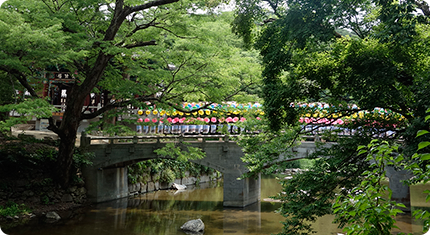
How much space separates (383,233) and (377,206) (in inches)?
8.4

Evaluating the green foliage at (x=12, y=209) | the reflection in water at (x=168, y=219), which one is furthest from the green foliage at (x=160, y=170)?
the green foliage at (x=12, y=209)

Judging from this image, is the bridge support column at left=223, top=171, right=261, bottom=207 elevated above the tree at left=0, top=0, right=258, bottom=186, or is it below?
below

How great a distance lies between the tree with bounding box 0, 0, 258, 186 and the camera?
11453mm

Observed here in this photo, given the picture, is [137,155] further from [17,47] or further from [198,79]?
[17,47]

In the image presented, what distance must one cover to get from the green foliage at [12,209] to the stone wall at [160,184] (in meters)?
7.11

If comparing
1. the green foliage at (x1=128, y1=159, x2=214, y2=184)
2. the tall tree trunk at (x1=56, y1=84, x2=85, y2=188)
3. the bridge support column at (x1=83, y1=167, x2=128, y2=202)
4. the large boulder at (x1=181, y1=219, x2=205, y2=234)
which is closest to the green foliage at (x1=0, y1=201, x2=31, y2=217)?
the tall tree trunk at (x1=56, y1=84, x2=85, y2=188)

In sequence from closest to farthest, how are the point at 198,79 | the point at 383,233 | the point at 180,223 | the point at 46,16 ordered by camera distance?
the point at 383,233 < the point at 46,16 < the point at 198,79 < the point at 180,223

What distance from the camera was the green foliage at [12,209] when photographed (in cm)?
1359

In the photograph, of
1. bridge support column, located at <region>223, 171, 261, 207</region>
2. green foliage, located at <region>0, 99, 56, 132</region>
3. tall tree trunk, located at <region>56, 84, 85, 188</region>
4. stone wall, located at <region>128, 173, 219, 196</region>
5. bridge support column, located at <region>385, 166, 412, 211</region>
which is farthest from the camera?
stone wall, located at <region>128, 173, 219, 196</region>

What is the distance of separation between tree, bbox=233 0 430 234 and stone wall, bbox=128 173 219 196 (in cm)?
1527

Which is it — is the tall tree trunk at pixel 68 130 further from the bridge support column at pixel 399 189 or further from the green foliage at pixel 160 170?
the bridge support column at pixel 399 189

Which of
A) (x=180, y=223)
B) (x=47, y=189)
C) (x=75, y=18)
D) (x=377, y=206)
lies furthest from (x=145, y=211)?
(x=377, y=206)

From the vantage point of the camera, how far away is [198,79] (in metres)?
13.8

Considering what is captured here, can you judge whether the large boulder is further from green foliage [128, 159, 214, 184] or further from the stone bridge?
green foliage [128, 159, 214, 184]
